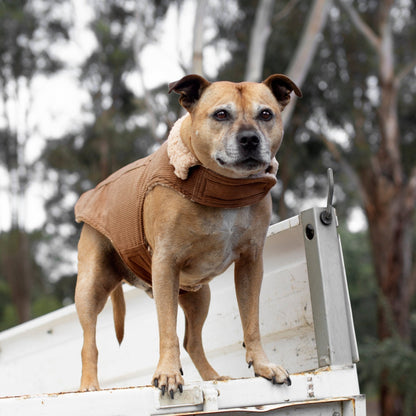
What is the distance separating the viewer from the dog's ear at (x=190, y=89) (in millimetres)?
2549

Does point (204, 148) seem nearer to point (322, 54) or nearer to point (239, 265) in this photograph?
point (239, 265)

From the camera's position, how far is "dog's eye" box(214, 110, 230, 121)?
7.98 feet

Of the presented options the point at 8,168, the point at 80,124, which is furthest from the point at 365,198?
the point at 8,168

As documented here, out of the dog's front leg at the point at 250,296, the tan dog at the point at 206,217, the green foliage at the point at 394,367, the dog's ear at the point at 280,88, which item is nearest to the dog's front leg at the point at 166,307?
the tan dog at the point at 206,217

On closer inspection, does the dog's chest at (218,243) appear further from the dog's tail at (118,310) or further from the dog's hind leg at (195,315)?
the dog's tail at (118,310)

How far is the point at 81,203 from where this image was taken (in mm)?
3102

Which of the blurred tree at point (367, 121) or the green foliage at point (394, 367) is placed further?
the blurred tree at point (367, 121)

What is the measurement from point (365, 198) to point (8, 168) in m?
9.97

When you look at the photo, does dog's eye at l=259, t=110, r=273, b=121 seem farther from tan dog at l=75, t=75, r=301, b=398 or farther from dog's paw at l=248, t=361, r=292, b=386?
dog's paw at l=248, t=361, r=292, b=386

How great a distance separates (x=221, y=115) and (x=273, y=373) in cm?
98

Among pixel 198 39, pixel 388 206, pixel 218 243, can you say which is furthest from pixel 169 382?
pixel 388 206

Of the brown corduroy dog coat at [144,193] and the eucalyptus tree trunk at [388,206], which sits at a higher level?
the eucalyptus tree trunk at [388,206]

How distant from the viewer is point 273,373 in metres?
2.38

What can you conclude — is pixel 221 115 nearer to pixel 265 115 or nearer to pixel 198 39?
pixel 265 115
